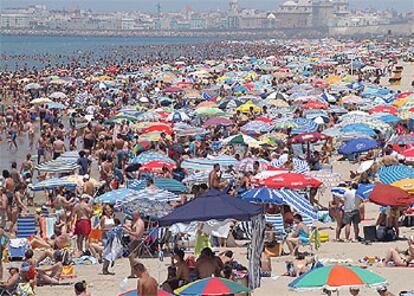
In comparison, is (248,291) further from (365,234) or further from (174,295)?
(365,234)

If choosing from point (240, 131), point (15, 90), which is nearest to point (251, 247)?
point (240, 131)

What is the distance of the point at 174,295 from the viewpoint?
27.1 ft

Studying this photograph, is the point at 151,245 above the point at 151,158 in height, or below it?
below

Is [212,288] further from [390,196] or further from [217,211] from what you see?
[390,196]

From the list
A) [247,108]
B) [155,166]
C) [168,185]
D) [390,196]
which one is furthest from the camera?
[247,108]

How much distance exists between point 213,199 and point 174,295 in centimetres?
113

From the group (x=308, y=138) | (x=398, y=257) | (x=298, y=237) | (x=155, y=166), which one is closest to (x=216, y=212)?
(x=398, y=257)

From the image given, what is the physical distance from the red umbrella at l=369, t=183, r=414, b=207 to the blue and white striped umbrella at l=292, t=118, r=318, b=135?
767 centimetres

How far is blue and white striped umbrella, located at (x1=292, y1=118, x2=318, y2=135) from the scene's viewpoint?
20.1 m

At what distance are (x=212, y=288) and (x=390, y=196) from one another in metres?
4.88

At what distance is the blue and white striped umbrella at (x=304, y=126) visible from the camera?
20109mm

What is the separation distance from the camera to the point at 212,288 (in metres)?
8.00

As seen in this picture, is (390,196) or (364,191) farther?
(364,191)

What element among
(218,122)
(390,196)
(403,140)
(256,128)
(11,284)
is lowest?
(218,122)
